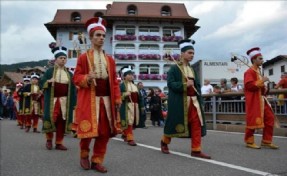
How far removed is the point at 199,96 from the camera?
265 inches

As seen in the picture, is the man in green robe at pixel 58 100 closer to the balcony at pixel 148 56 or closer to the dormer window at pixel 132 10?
the balcony at pixel 148 56

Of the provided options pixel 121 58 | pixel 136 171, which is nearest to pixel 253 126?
pixel 136 171

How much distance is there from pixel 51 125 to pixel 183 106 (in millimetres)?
2781

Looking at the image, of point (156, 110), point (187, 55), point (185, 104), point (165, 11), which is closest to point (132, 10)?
point (165, 11)

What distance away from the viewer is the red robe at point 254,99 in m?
7.56

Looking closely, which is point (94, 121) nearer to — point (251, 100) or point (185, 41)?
point (185, 41)

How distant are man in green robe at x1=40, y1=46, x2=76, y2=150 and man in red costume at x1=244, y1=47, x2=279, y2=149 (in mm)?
3469

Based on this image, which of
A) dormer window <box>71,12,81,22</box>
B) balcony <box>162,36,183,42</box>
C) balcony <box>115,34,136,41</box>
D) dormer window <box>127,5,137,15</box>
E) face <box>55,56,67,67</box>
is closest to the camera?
face <box>55,56,67,67</box>

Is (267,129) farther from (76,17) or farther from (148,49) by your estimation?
(76,17)

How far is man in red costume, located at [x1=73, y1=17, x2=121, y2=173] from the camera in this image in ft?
17.2

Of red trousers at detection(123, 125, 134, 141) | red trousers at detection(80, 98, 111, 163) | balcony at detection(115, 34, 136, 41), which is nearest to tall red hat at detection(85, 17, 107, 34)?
red trousers at detection(80, 98, 111, 163)

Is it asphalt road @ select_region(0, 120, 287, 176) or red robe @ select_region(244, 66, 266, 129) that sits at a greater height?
red robe @ select_region(244, 66, 266, 129)

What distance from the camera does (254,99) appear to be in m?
7.71

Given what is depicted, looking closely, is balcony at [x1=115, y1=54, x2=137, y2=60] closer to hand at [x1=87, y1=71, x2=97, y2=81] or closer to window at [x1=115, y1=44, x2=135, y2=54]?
window at [x1=115, y1=44, x2=135, y2=54]
